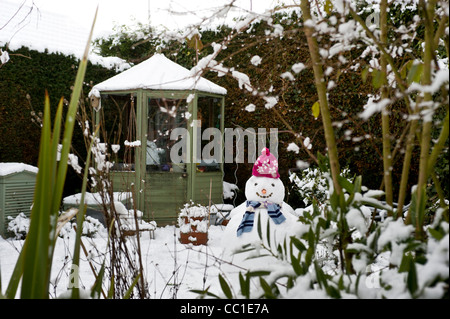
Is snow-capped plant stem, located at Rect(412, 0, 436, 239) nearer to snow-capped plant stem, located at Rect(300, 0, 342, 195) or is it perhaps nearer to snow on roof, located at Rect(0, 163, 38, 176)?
snow-capped plant stem, located at Rect(300, 0, 342, 195)

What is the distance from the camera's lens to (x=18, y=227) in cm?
Answer: 469

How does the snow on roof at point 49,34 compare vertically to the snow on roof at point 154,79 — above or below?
above

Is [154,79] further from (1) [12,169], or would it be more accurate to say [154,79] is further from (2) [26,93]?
(1) [12,169]

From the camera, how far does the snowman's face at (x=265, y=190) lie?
10.4 feet

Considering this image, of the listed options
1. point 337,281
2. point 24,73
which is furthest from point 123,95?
→ point 337,281

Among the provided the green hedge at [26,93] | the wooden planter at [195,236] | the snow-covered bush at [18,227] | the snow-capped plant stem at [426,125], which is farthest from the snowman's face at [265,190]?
the green hedge at [26,93]

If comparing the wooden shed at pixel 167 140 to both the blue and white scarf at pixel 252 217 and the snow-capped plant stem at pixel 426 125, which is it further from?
the snow-capped plant stem at pixel 426 125

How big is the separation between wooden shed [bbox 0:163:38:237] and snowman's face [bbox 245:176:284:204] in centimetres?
312

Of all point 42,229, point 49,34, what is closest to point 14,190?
point 49,34

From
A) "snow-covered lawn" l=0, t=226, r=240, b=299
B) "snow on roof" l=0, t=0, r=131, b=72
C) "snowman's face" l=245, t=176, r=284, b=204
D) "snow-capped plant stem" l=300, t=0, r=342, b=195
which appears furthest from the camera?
"snow on roof" l=0, t=0, r=131, b=72

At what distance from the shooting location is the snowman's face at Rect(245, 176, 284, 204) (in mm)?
3158

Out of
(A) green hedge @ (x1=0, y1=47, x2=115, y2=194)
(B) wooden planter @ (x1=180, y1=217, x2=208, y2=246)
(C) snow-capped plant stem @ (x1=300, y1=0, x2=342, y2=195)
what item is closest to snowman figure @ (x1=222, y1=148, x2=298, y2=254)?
(B) wooden planter @ (x1=180, y1=217, x2=208, y2=246)
